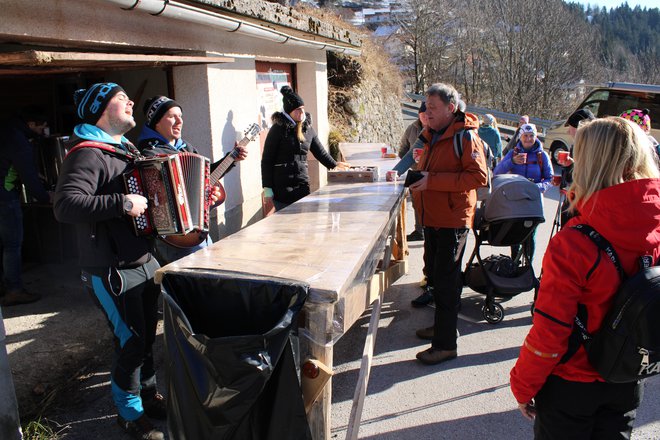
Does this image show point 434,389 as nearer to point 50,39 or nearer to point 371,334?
point 371,334

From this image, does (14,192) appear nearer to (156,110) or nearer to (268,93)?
(156,110)

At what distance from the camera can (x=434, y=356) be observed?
412cm

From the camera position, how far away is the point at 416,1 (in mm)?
31906

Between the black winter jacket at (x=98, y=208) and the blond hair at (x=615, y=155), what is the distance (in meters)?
2.19

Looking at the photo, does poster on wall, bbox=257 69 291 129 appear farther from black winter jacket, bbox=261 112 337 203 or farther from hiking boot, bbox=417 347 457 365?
hiking boot, bbox=417 347 457 365

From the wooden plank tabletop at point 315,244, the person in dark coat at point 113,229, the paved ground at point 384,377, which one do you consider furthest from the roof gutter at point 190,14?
the paved ground at point 384,377

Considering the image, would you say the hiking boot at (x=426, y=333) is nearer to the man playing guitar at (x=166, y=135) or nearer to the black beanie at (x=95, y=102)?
the man playing guitar at (x=166, y=135)

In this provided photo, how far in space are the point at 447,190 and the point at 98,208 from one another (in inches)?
92.7

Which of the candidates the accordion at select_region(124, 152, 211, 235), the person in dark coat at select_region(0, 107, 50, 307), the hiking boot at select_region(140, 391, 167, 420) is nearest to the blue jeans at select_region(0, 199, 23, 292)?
the person in dark coat at select_region(0, 107, 50, 307)

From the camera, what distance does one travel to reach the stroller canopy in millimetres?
4738

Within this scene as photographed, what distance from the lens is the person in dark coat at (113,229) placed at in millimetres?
2740

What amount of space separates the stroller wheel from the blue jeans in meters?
4.38

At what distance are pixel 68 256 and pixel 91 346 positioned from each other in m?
2.40

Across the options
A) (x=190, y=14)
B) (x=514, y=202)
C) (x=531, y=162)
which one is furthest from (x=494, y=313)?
(x=190, y=14)
